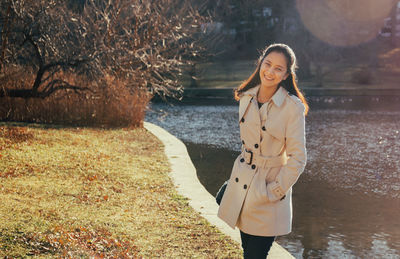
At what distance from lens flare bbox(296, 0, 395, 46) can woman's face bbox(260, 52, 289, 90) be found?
26734 millimetres

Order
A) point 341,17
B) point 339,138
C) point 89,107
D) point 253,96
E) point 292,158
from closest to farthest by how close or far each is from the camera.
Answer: point 292,158 < point 253,96 < point 89,107 < point 339,138 < point 341,17

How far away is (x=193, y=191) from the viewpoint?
21.9ft

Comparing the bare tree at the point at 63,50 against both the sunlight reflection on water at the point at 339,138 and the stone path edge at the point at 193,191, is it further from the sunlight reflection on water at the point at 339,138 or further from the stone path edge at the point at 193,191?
the stone path edge at the point at 193,191

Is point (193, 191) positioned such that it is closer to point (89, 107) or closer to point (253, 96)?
point (253, 96)

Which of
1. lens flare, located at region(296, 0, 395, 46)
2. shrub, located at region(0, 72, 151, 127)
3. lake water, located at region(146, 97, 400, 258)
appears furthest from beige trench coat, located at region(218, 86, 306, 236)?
lens flare, located at region(296, 0, 395, 46)

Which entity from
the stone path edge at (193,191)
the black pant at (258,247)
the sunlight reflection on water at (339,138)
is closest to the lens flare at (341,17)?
the sunlight reflection on water at (339,138)

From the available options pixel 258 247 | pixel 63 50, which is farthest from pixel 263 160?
pixel 63 50

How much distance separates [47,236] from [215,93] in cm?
2127

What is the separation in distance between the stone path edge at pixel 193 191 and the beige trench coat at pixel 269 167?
1524 millimetres

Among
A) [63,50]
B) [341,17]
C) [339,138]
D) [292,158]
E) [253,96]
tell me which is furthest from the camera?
[341,17]

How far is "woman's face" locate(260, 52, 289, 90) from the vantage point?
316 cm

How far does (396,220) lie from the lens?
6.93 metres

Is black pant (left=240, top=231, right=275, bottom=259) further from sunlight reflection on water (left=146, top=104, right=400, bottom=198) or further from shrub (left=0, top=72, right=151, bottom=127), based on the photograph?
shrub (left=0, top=72, right=151, bottom=127)

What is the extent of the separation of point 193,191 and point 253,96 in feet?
11.8
